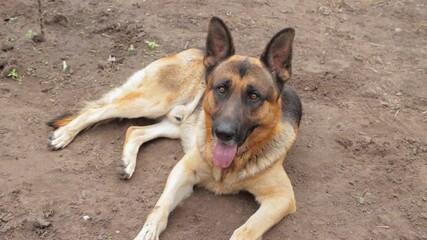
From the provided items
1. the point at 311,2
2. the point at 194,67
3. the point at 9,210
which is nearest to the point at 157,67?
the point at 194,67

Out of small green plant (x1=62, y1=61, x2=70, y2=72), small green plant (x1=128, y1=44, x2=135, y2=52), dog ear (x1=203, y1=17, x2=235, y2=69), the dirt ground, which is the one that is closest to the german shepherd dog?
dog ear (x1=203, y1=17, x2=235, y2=69)

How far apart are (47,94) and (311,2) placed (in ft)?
14.1

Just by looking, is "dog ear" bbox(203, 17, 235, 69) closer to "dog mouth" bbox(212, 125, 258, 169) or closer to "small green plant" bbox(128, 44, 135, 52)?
"dog mouth" bbox(212, 125, 258, 169)

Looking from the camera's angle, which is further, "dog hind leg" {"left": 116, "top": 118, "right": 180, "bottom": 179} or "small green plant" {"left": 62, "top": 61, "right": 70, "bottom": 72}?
"small green plant" {"left": 62, "top": 61, "right": 70, "bottom": 72}

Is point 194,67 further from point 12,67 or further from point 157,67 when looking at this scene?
point 12,67

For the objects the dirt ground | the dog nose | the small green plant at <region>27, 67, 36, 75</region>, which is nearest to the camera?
the dog nose

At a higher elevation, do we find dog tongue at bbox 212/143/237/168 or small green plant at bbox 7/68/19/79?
dog tongue at bbox 212/143/237/168

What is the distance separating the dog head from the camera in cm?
371

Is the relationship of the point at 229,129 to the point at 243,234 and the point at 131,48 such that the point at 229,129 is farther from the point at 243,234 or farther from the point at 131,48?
the point at 131,48

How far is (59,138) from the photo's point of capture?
4645 millimetres

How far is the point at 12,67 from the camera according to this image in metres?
5.59

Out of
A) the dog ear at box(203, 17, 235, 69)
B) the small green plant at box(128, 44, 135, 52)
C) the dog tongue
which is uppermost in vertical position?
the dog ear at box(203, 17, 235, 69)

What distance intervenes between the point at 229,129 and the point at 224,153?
0.34 meters

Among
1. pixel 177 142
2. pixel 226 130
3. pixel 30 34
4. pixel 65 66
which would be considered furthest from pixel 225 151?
pixel 30 34
